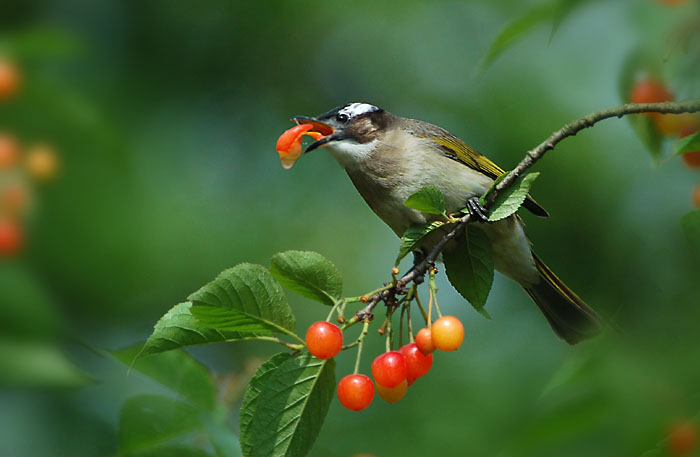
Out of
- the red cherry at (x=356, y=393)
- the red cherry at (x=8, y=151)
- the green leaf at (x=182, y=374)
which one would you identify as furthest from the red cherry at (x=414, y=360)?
the red cherry at (x=8, y=151)

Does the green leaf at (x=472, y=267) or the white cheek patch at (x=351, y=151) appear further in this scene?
the white cheek patch at (x=351, y=151)

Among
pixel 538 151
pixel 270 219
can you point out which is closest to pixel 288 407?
pixel 538 151

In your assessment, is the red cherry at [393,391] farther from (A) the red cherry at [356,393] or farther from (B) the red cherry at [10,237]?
(B) the red cherry at [10,237]

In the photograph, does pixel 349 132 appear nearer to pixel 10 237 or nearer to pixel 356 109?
pixel 356 109

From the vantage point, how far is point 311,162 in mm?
6301

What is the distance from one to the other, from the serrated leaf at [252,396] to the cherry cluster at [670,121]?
1.00m

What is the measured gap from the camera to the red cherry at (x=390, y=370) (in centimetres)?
162

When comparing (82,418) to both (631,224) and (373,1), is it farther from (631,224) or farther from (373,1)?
(373,1)

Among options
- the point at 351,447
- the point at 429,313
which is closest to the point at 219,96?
the point at 351,447

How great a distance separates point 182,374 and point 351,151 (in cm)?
117

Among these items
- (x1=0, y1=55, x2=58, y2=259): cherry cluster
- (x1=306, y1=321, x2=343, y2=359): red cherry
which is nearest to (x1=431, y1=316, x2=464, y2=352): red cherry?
(x1=306, y1=321, x2=343, y2=359): red cherry

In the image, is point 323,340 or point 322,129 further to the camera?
point 322,129

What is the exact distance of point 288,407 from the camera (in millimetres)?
1574

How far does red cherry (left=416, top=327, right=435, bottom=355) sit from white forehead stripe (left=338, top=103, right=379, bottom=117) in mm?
1271
